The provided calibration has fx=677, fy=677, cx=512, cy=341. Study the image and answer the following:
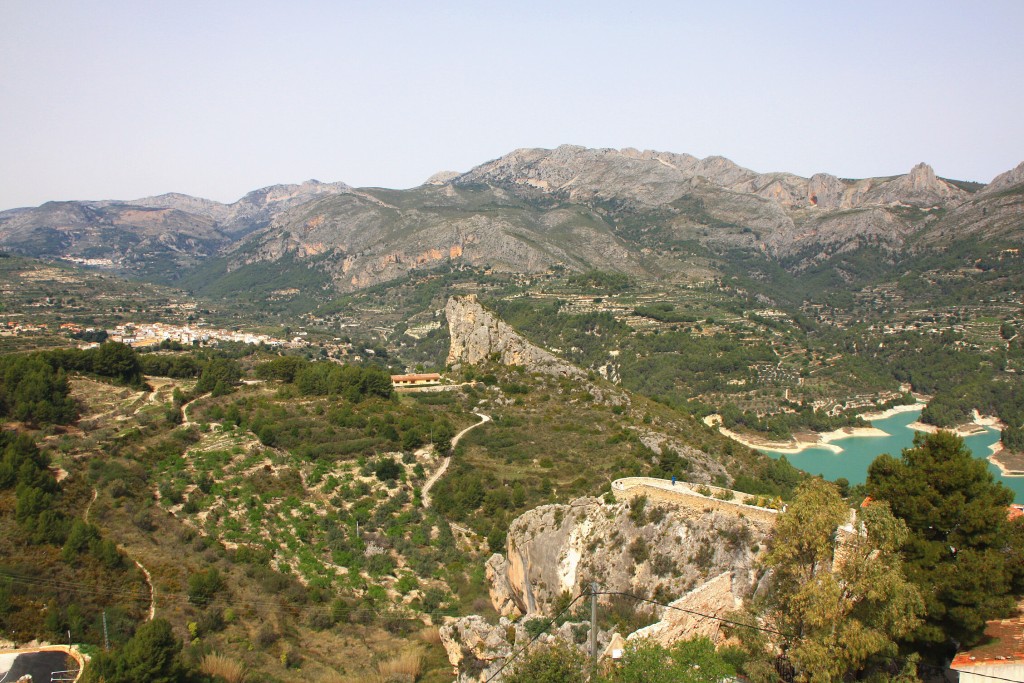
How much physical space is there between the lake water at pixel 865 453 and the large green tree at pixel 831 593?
1952 inches

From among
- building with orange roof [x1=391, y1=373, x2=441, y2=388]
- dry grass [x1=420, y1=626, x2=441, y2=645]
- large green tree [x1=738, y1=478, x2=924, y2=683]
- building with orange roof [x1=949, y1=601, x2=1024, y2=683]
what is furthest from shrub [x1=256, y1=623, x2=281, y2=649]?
building with orange roof [x1=391, y1=373, x2=441, y2=388]

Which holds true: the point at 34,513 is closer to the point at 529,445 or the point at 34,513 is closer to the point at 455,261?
the point at 529,445

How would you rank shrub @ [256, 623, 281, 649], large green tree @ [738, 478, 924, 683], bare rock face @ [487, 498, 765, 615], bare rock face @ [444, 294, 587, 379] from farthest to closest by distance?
bare rock face @ [444, 294, 587, 379]
shrub @ [256, 623, 281, 649]
bare rock face @ [487, 498, 765, 615]
large green tree @ [738, 478, 924, 683]

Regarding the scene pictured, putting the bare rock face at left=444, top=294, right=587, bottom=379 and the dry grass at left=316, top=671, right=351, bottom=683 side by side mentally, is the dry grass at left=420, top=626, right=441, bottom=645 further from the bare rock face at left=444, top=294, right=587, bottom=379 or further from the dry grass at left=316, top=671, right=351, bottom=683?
the bare rock face at left=444, top=294, right=587, bottom=379

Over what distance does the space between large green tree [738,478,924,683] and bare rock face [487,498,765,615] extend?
2126 millimetres

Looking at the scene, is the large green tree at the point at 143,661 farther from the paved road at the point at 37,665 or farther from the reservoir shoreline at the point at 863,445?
the reservoir shoreline at the point at 863,445

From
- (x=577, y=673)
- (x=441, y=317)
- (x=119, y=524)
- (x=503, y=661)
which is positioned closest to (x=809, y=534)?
(x=577, y=673)

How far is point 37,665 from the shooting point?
16.1 meters

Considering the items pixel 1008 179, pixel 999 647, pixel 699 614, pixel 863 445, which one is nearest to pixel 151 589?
pixel 699 614

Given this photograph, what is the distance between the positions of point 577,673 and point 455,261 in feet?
473

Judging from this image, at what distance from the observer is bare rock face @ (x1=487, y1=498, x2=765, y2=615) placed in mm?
17422

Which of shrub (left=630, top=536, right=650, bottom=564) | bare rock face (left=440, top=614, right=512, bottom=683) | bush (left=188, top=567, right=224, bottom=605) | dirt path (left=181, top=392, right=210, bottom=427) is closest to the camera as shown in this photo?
bare rock face (left=440, top=614, right=512, bottom=683)

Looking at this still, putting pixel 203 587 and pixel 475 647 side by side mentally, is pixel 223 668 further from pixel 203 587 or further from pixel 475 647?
pixel 475 647

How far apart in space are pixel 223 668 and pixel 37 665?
13.7 feet
